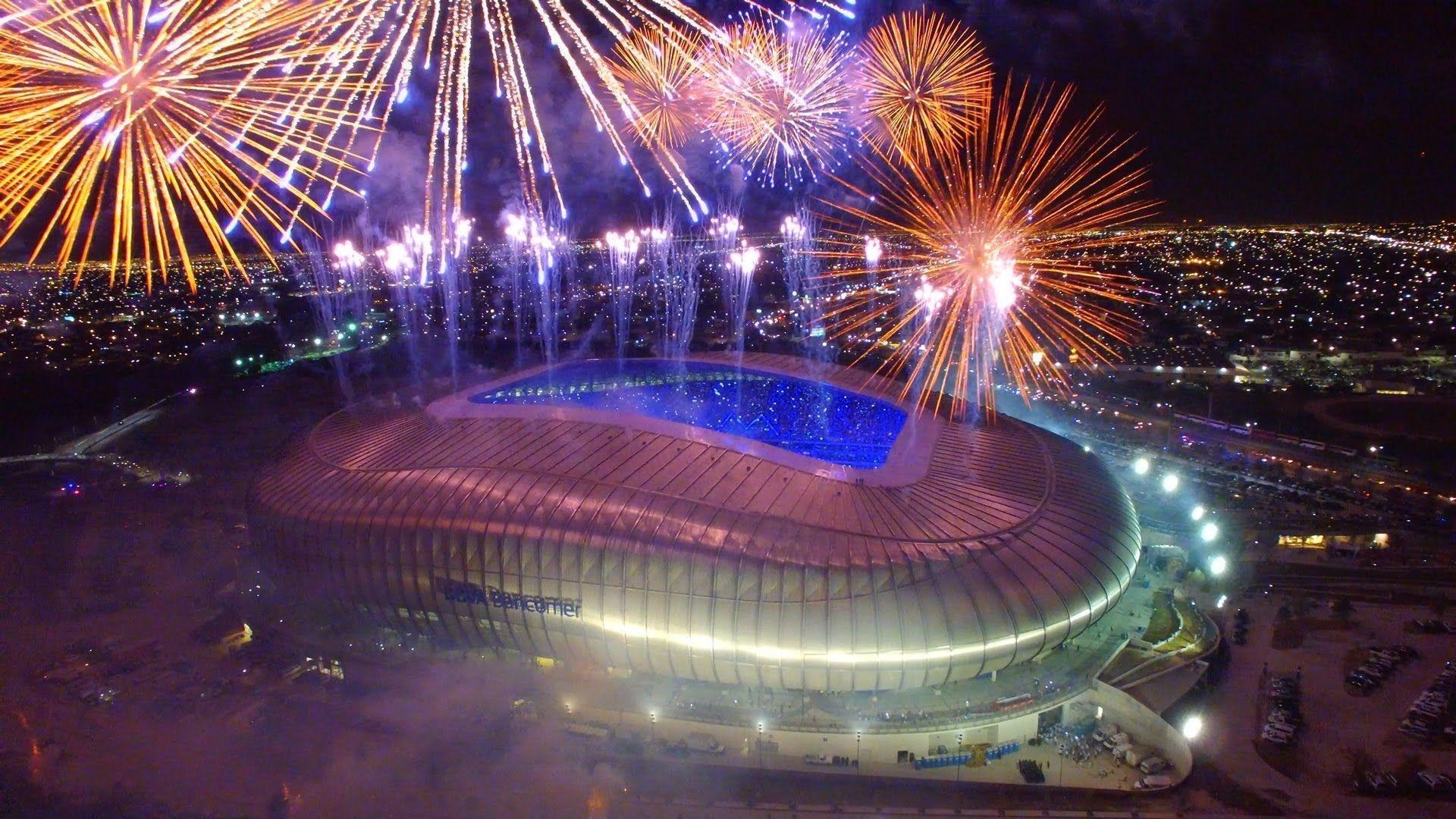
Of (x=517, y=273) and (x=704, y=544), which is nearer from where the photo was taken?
(x=704, y=544)

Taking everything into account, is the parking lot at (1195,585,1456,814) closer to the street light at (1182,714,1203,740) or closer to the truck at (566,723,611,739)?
the street light at (1182,714,1203,740)

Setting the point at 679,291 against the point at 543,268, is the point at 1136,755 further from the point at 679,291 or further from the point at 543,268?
the point at 679,291

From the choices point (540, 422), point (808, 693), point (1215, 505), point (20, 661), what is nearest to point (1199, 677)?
point (808, 693)

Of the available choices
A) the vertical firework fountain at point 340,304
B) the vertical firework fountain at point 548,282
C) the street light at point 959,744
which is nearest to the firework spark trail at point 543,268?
the vertical firework fountain at point 548,282

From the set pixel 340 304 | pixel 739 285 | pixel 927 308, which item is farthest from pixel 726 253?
pixel 340 304

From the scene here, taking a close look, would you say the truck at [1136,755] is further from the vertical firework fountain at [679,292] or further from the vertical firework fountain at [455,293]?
the vertical firework fountain at [679,292]
